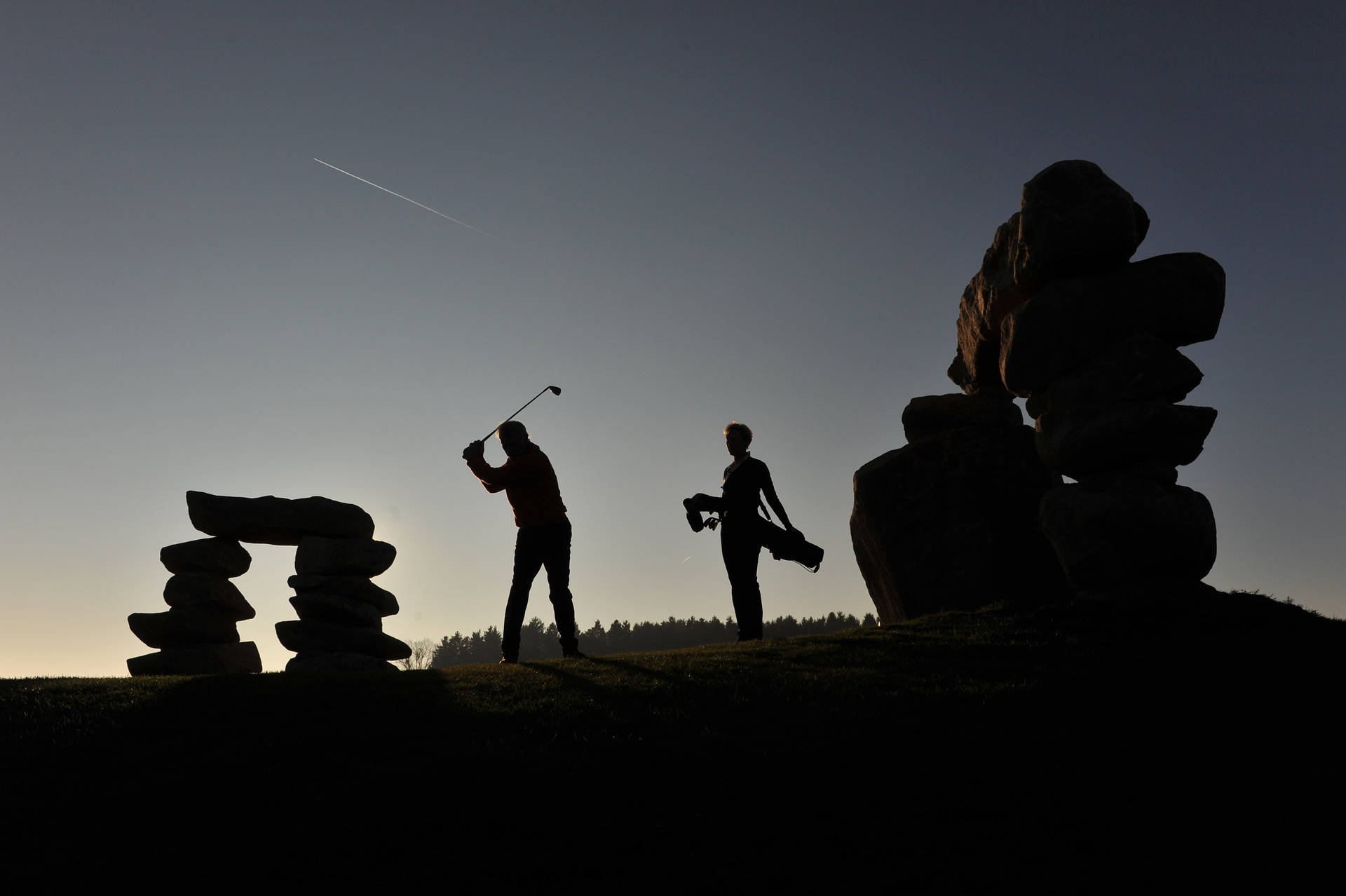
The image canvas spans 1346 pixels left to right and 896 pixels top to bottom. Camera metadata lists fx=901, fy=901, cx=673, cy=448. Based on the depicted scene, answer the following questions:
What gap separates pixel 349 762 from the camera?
6746 millimetres

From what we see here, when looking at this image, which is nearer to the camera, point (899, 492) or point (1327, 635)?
point (1327, 635)

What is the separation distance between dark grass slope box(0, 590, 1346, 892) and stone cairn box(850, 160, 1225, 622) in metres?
2.73

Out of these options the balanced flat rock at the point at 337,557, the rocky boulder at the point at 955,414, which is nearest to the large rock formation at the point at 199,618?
the balanced flat rock at the point at 337,557

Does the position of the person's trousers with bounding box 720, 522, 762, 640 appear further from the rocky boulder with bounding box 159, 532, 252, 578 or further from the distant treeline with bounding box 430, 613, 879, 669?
the distant treeline with bounding box 430, 613, 879, 669

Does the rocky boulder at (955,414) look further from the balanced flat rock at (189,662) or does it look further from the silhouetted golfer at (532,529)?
the balanced flat rock at (189,662)

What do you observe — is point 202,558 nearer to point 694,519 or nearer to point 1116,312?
point 694,519

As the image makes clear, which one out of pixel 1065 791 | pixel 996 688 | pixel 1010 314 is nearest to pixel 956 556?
pixel 1010 314

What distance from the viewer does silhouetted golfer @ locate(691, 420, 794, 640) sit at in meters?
13.8

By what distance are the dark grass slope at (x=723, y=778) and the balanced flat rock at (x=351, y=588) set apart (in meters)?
9.13

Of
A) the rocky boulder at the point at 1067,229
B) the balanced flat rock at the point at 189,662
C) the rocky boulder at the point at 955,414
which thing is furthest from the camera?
the balanced flat rock at the point at 189,662

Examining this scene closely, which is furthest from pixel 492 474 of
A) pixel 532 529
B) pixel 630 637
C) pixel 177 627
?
pixel 630 637

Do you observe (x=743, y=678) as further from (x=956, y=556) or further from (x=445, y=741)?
(x=956, y=556)

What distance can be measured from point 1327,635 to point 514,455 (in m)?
10.6

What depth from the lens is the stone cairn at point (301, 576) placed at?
1828cm
